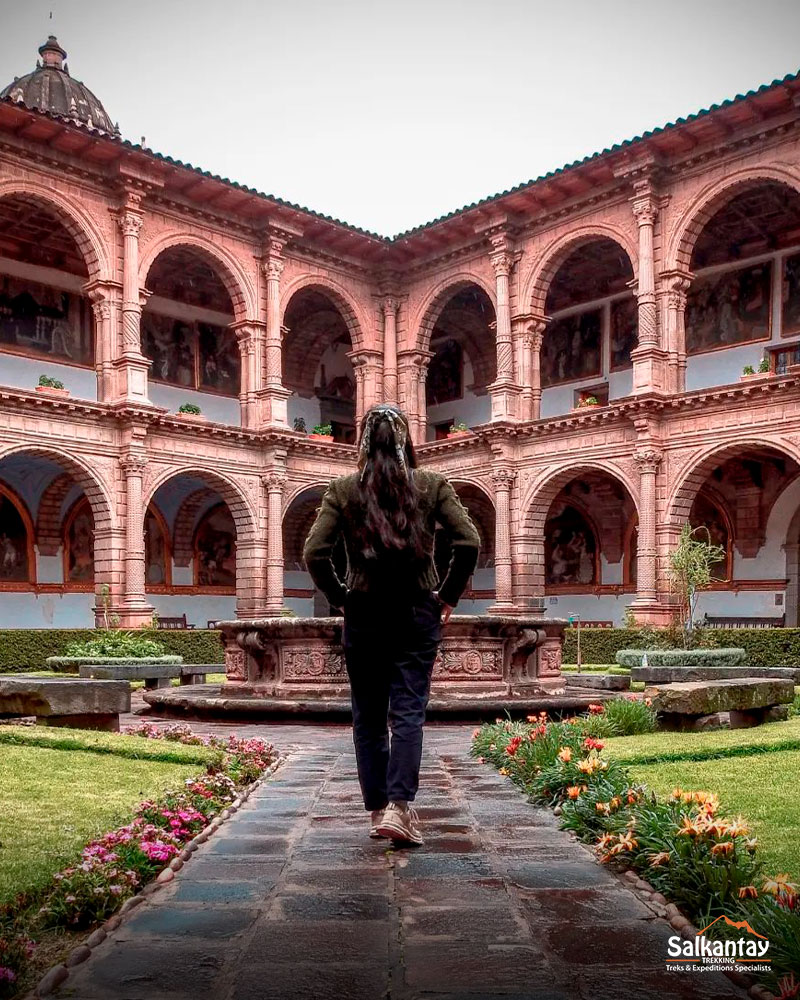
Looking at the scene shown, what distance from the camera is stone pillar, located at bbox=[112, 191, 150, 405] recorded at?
803 inches

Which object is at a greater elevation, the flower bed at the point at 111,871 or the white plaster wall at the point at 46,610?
the flower bed at the point at 111,871

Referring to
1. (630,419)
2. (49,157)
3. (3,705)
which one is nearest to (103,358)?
(49,157)

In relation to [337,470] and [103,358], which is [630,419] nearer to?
[337,470]

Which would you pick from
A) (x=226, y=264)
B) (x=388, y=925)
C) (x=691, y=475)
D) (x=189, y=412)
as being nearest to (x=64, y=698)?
(x=388, y=925)

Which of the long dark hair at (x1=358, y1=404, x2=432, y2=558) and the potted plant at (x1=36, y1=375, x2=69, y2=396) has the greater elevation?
the potted plant at (x1=36, y1=375, x2=69, y2=396)

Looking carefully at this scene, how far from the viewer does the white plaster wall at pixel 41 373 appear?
72.5ft

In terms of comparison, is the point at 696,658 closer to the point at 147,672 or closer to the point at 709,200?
the point at 147,672

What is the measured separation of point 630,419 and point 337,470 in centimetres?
783

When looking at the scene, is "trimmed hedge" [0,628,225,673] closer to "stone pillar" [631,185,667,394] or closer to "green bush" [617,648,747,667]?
"green bush" [617,648,747,667]

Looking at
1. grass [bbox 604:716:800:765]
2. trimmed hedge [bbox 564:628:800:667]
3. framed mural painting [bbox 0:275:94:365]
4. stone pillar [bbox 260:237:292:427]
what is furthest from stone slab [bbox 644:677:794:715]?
framed mural painting [bbox 0:275:94:365]

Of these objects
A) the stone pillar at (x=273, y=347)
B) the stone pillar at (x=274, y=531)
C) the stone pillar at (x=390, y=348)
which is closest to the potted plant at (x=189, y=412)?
the stone pillar at (x=273, y=347)

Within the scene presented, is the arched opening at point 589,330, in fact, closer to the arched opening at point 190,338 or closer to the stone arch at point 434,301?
the stone arch at point 434,301

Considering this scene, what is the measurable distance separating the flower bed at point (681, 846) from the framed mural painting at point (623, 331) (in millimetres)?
21222

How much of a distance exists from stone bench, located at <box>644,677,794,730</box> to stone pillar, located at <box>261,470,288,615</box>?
1593cm
